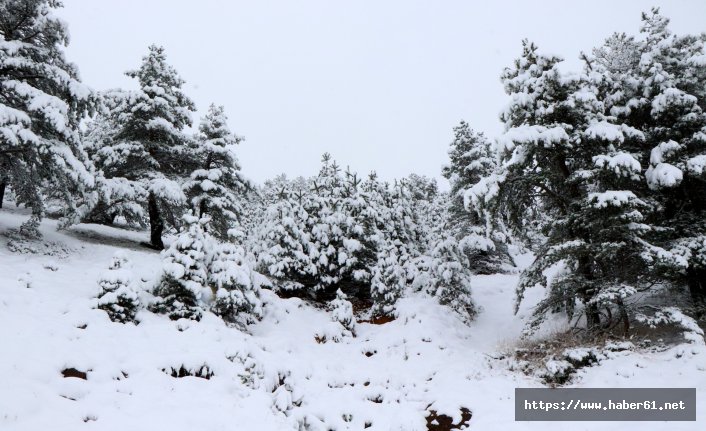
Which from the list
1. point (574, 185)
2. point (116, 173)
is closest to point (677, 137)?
point (574, 185)

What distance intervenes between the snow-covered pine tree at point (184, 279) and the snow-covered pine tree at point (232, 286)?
490 millimetres

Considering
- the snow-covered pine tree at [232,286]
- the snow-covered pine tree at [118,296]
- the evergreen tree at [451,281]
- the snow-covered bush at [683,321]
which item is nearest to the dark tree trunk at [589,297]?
the snow-covered bush at [683,321]

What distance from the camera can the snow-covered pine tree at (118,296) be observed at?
35.4 feet

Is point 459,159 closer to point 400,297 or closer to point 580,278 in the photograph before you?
point 400,297

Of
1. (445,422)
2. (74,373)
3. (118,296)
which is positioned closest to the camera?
(74,373)

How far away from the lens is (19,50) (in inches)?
550

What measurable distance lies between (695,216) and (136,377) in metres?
15.9

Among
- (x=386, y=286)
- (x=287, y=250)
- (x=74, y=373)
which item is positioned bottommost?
(x=74, y=373)

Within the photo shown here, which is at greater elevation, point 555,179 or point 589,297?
point 555,179

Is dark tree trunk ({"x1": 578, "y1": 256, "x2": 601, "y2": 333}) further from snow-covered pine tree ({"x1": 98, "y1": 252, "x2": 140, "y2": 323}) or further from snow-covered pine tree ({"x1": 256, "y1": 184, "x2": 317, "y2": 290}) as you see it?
snow-covered pine tree ({"x1": 98, "y1": 252, "x2": 140, "y2": 323})

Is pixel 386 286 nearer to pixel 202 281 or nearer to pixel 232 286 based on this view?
pixel 232 286

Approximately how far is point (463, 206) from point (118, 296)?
19.9 meters

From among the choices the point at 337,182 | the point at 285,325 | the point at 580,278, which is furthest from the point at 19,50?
the point at 580,278

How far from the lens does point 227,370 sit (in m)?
9.78
